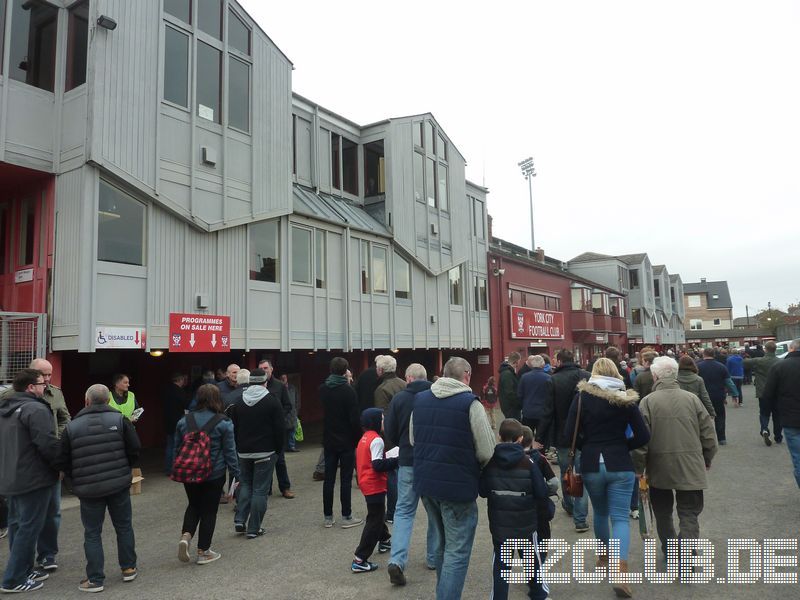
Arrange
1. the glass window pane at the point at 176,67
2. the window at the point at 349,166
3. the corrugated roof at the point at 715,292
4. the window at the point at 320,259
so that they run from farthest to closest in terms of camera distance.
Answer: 1. the corrugated roof at the point at 715,292
2. the window at the point at 349,166
3. the window at the point at 320,259
4. the glass window pane at the point at 176,67

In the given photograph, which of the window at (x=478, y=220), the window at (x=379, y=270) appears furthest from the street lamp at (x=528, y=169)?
the window at (x=379, y=270)

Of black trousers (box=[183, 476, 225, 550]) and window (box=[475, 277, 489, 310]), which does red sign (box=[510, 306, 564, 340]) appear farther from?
black trousers (box=[183, 476, 225, 550])

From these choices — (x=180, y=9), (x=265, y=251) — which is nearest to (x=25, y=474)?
(x=265, y=251)

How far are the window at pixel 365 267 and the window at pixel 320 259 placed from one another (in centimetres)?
146

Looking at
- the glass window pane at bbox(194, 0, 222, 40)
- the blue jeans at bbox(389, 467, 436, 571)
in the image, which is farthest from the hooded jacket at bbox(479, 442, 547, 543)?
the glass window pane at bbox(194, 0, 222, 40)

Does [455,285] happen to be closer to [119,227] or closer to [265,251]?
[265,251]

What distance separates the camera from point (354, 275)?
14.5 meters

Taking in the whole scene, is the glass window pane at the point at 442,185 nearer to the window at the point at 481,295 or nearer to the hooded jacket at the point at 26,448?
the window at the point at 481,295

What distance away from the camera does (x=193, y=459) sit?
5.29 m

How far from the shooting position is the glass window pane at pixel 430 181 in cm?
1795

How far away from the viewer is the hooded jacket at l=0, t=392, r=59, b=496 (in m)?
4.92

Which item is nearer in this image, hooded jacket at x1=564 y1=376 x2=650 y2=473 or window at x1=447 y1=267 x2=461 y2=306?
hooded jacket at x1=564 y1=376 x2=650 y2=473

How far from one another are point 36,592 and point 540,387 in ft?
20.1

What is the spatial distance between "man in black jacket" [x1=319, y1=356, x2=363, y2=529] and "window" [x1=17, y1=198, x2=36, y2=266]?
7008mm
